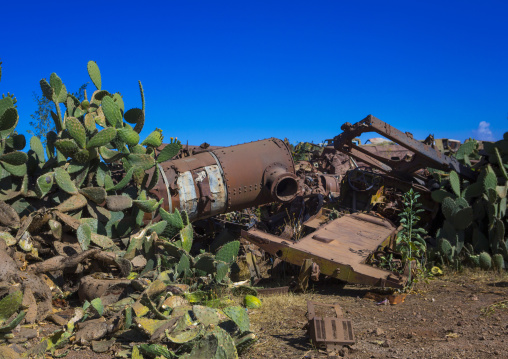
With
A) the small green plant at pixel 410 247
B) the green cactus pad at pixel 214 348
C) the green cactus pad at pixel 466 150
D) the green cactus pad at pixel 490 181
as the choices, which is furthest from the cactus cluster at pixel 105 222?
the green cactus pad at pixel 466 150

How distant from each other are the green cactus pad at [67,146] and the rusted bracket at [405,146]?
4.46 m

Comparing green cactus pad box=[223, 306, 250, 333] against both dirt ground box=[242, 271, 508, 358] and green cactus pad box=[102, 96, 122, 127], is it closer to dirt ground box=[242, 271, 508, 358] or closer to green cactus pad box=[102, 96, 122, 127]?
dirt ground box=[242, 271, 508, 358]

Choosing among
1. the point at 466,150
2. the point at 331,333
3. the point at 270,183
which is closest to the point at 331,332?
the point at 331,333

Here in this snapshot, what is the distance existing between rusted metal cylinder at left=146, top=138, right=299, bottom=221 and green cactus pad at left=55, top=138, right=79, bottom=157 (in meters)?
1.34

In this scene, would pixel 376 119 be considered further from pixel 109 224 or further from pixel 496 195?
pixel 109 224

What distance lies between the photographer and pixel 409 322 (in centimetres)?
470

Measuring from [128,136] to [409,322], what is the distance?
466 centimetres

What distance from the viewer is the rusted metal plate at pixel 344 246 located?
18.1 ft

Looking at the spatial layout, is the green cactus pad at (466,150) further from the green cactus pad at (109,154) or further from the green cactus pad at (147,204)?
the green cactus pad at (109,154)

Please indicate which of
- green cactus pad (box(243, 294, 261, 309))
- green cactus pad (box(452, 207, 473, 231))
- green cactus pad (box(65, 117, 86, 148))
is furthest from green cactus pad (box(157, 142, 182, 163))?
green cactus pad (box(452, 207, 473, 231))

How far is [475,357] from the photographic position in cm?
375

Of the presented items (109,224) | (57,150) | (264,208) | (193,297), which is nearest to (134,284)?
(193,297)

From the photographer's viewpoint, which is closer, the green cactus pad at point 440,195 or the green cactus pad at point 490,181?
the green cactus pad at point 490,181

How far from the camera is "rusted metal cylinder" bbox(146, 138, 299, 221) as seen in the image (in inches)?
288
